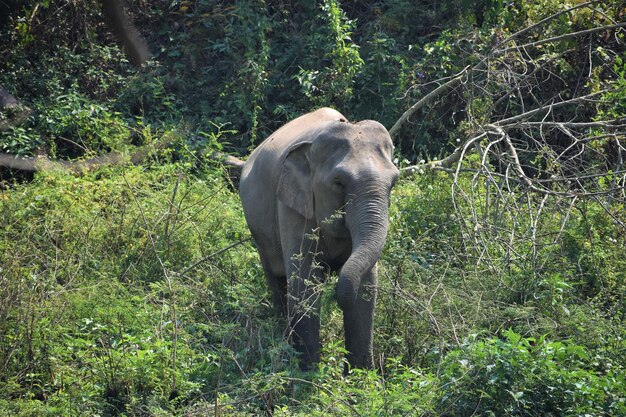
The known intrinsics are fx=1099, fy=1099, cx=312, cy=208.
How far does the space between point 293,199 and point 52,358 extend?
2002 mm

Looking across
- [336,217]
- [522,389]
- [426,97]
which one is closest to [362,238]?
[336,217]

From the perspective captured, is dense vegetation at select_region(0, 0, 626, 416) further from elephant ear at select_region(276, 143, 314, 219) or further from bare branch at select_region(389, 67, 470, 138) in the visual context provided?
elephant ear at select_region(276, 143, 314, 219)

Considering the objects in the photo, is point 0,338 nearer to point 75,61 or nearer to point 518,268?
point 518,268

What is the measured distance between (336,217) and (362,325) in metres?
0.82

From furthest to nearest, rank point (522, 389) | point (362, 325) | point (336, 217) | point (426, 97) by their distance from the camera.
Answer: point (426, 97) < point (362, 325) < point (336, 217) < point (522, 389)

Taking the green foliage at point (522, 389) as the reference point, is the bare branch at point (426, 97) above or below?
above

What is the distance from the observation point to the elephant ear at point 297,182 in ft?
25.5

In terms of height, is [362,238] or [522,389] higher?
[362,238]

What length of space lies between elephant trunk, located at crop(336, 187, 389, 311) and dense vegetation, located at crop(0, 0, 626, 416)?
548 mm

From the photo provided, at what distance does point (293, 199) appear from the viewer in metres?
7.87

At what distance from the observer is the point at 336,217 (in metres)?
7.32

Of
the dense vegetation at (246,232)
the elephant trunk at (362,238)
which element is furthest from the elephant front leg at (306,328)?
the elephant trunk at (362,238)

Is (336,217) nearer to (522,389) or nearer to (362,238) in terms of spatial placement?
(362,238)

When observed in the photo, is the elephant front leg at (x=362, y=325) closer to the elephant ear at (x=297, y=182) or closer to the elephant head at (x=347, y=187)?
the elephant head at (x=347, y=187)
